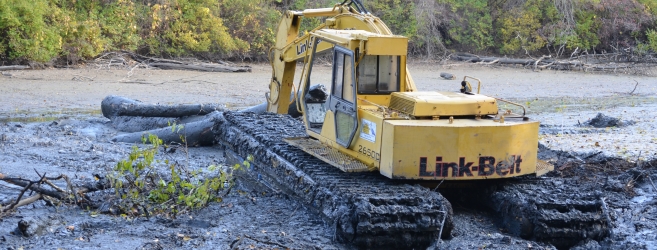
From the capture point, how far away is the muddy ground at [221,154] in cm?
707

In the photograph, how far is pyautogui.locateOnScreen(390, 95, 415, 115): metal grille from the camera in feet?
25.2

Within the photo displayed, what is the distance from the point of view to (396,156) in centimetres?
734

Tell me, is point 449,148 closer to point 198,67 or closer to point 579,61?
point 198,67

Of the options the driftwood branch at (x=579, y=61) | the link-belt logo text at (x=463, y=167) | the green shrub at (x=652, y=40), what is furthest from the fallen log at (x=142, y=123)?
the green shrub at (x=652, y=40)

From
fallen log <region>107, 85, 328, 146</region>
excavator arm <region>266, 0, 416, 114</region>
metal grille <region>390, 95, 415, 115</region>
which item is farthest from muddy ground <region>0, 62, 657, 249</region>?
excavator arm <region>266, 0, 416, 114</region>

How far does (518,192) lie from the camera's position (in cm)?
768

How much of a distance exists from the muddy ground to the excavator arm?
134 centimetres

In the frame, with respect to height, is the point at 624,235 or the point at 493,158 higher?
the point at 493,158

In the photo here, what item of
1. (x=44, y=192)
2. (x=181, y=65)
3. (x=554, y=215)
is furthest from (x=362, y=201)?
(x=181, y=65)

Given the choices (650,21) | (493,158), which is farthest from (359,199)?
(650,21)

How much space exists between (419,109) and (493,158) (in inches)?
32.8

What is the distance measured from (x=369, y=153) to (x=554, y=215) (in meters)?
1.82

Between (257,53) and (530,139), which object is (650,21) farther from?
(530,139)

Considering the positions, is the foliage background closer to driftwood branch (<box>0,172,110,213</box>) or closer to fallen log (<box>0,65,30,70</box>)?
fallen log (<box>0,65,30,70</box>)
